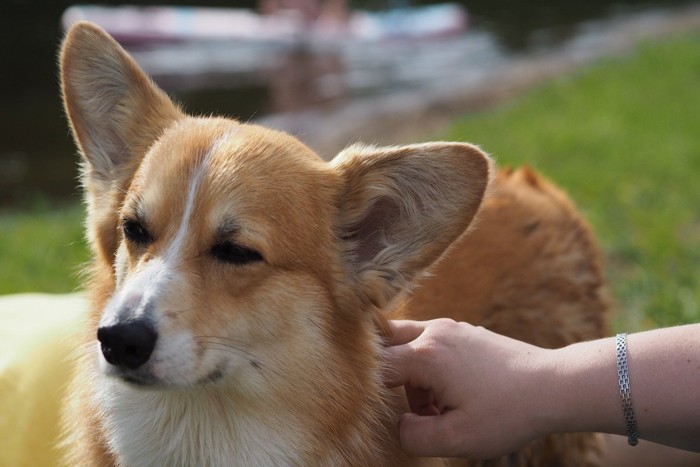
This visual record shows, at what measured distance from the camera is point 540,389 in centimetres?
257

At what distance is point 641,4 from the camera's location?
712 inches

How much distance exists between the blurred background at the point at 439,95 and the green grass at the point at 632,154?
20mm

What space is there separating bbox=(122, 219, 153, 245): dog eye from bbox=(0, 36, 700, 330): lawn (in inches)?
60.7

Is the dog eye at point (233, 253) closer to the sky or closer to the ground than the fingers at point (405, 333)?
closer to the sky

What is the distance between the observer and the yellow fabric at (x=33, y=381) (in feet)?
11.0

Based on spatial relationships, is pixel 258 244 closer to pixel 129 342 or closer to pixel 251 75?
pixel 129 342

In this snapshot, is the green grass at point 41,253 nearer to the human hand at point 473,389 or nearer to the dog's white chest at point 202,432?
the dog's white chest at point 202,432

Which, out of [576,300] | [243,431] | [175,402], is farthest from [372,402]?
[576,300]

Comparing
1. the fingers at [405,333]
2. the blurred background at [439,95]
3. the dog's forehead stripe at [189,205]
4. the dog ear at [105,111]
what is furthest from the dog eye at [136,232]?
the blurred background at [439,95]

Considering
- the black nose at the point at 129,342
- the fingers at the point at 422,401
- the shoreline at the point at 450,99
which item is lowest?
the shoreline at the point at 450,99

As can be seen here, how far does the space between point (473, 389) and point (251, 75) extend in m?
11.3

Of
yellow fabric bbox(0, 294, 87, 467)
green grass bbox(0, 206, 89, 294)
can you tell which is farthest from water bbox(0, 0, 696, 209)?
yellow fabric bbox(0, 294, 87, 467)

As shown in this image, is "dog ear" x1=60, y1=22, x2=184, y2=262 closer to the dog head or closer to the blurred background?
the dog head

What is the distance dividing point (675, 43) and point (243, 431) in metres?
11.2
